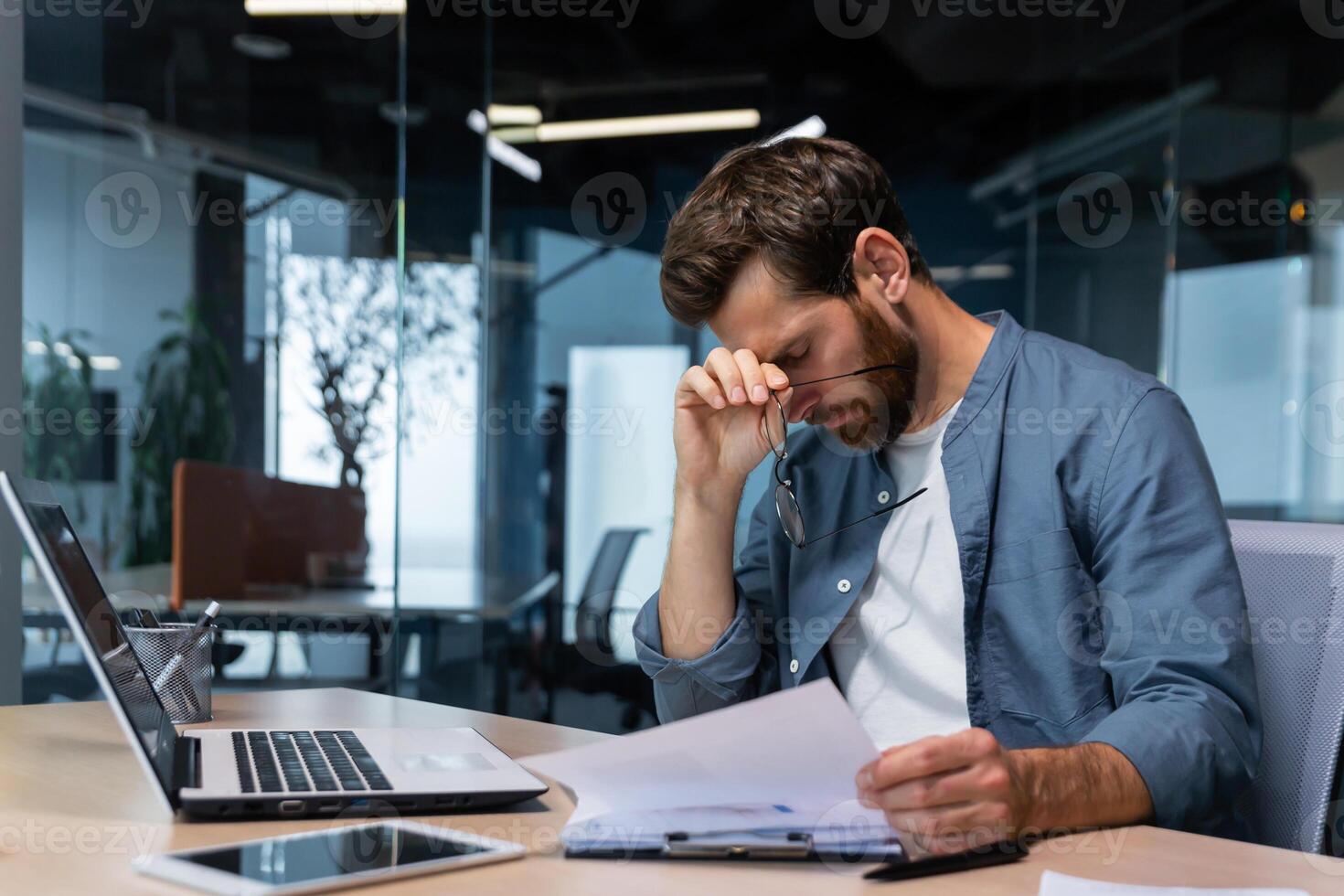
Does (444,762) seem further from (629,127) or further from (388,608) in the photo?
(629,127)

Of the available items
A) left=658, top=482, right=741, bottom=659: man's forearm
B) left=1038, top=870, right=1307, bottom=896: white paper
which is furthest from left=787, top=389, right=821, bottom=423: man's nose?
left=1038, top=870, right=1307, bottom=896: white paper

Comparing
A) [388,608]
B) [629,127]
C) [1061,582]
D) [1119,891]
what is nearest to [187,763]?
[1119,891]

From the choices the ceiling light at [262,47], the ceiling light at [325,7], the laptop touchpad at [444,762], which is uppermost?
the ceiling light at [325,7]

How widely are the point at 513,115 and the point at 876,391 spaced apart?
2839mm

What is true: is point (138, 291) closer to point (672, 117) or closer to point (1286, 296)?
point (672, 117)

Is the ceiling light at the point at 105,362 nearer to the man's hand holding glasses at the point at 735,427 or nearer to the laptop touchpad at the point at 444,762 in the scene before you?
the man's hand holding glasses at the point at 735,427

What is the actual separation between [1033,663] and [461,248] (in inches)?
113

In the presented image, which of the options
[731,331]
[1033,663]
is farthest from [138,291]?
[1033,663]

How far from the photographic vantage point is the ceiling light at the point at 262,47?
11.4 feet

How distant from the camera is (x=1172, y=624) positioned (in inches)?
43.3

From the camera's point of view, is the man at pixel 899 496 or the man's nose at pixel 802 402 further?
the man's nose at pixel 802 402

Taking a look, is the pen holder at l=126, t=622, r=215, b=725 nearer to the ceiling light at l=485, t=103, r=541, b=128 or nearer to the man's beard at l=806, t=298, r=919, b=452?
the man's beard at l=806, t=298, r=919, b=452

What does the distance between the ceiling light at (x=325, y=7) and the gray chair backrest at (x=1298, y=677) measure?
325cm

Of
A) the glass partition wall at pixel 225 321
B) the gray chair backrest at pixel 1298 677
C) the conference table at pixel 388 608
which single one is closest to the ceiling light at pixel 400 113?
the glass partition wall at pixel 225 321
